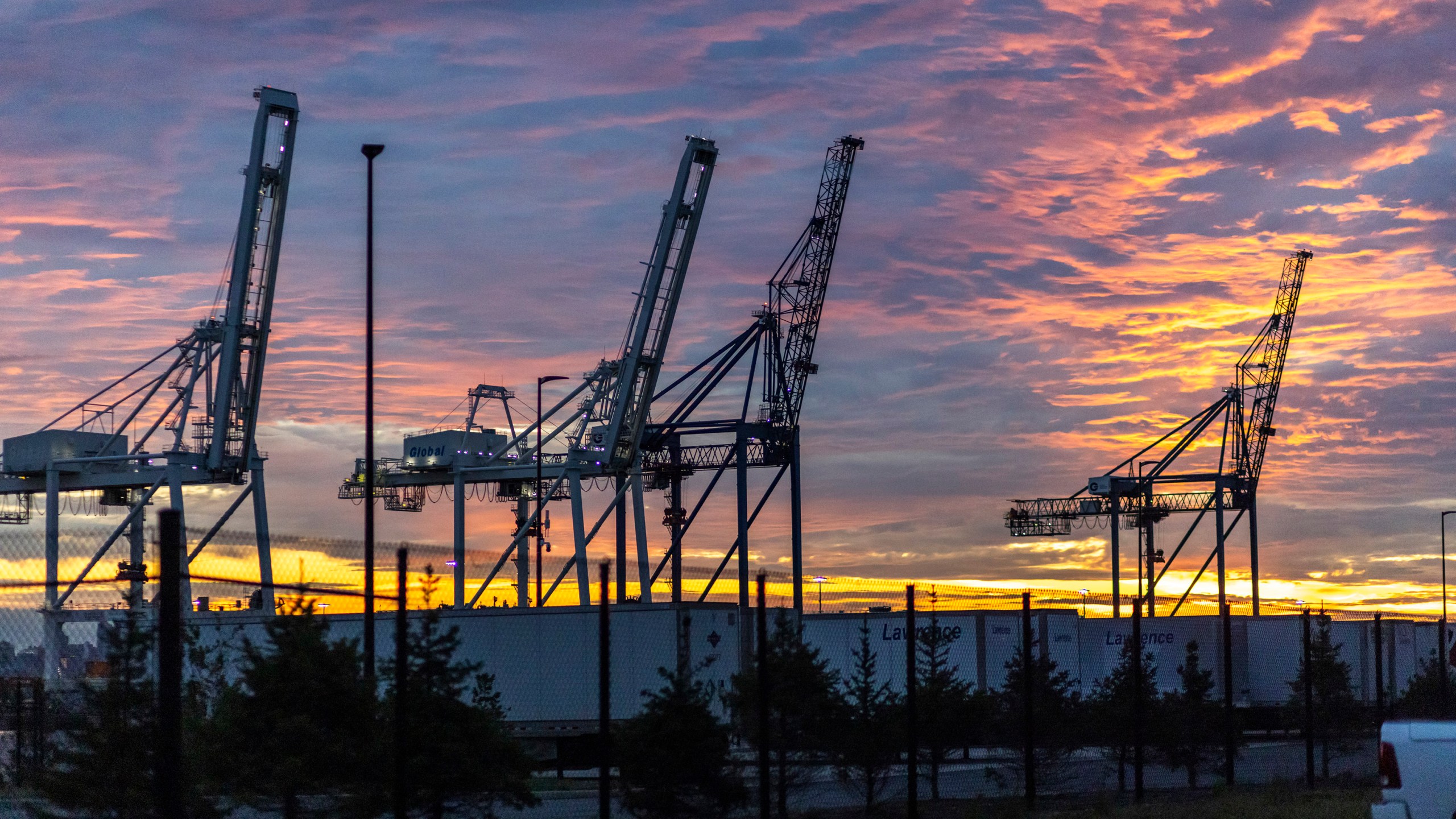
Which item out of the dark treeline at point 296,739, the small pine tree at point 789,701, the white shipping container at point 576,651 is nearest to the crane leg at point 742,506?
the white shipping container at point 576,651

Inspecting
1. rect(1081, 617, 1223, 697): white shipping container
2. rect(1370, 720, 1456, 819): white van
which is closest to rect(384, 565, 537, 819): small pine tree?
rect(1370, 720, 1456, 819): white van

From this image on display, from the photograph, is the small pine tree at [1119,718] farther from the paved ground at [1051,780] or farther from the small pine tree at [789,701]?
the small pine tree at [789,701]

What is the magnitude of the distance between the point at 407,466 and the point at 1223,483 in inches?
1831

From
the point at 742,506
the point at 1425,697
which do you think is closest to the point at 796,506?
the point at 742,506

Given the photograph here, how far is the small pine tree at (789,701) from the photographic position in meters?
19.0

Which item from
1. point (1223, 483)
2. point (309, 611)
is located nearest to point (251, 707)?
point (309, 611)

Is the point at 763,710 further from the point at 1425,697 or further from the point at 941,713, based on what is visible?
the point at 1425,697

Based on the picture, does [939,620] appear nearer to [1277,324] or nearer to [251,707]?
[251,707]

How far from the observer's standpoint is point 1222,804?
2086 centimetres

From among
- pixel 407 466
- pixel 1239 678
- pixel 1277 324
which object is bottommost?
pixel 1239 678

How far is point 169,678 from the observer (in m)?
10.7

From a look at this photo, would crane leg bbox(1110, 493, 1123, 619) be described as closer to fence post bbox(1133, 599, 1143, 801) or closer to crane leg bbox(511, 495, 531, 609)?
crane leg bbox(511, 495, 531, 609)

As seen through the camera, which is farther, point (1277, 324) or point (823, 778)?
point (1277, 324)

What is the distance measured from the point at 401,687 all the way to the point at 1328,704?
1059 inches
